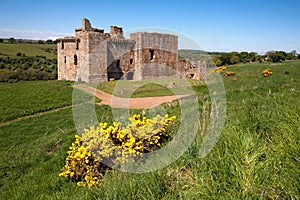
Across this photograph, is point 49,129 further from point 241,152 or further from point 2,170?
point 241,152

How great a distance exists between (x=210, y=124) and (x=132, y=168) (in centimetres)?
157

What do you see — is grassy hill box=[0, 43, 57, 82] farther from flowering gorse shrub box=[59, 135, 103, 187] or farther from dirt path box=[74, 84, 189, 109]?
flowering gorse shrub box=[59, 135, 103, 187]

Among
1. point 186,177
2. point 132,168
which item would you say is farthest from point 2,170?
point 186,177

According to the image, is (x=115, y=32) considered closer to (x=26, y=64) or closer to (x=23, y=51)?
(x=26, y=64)

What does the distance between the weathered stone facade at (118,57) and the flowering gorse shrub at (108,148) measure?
74.1 feet

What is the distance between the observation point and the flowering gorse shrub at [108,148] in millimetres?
4703

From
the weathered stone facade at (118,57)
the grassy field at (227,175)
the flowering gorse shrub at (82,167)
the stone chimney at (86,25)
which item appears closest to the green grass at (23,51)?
the weathered stone facade at (118,57)

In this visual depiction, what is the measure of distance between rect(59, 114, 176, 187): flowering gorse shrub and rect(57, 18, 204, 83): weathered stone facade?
74.1 feet

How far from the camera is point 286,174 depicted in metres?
2.76

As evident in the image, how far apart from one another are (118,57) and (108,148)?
84.4ft

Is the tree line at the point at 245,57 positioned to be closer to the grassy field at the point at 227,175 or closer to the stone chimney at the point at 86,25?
the stone chimney at the point at 86,25

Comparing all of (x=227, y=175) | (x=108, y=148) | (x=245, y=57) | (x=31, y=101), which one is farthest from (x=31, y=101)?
(x=245, y=57)

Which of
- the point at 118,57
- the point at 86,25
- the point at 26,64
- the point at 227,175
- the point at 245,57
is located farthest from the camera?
the point at 26,64

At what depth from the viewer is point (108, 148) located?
4.84 metres
